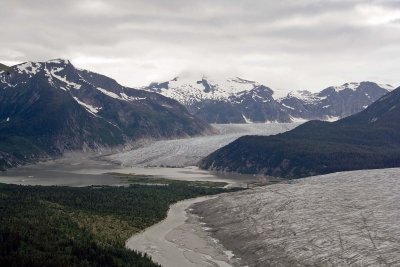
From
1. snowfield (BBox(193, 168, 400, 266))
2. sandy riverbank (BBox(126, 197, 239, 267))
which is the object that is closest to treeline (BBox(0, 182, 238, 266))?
sandy riverbank (BBox(126, 197, 239, 267))

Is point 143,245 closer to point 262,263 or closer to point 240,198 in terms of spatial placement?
point 262,263

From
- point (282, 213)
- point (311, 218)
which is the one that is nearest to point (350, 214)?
point (311, 218)

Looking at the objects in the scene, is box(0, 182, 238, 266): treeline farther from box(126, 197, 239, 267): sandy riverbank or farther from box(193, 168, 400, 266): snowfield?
box(193, 168, 400, 266): snowfield

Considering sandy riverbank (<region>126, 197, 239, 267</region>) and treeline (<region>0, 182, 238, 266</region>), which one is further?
sandy riverbank (<region>126, 197, 239, 267</region>)

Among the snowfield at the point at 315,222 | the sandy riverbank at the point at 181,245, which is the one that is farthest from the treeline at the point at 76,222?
the snowfield at the point at 315,222

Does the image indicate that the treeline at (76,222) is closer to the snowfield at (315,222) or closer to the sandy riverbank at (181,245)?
the sandy riverbank at (181,245)

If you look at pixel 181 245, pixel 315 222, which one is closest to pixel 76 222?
pixel 181 245
